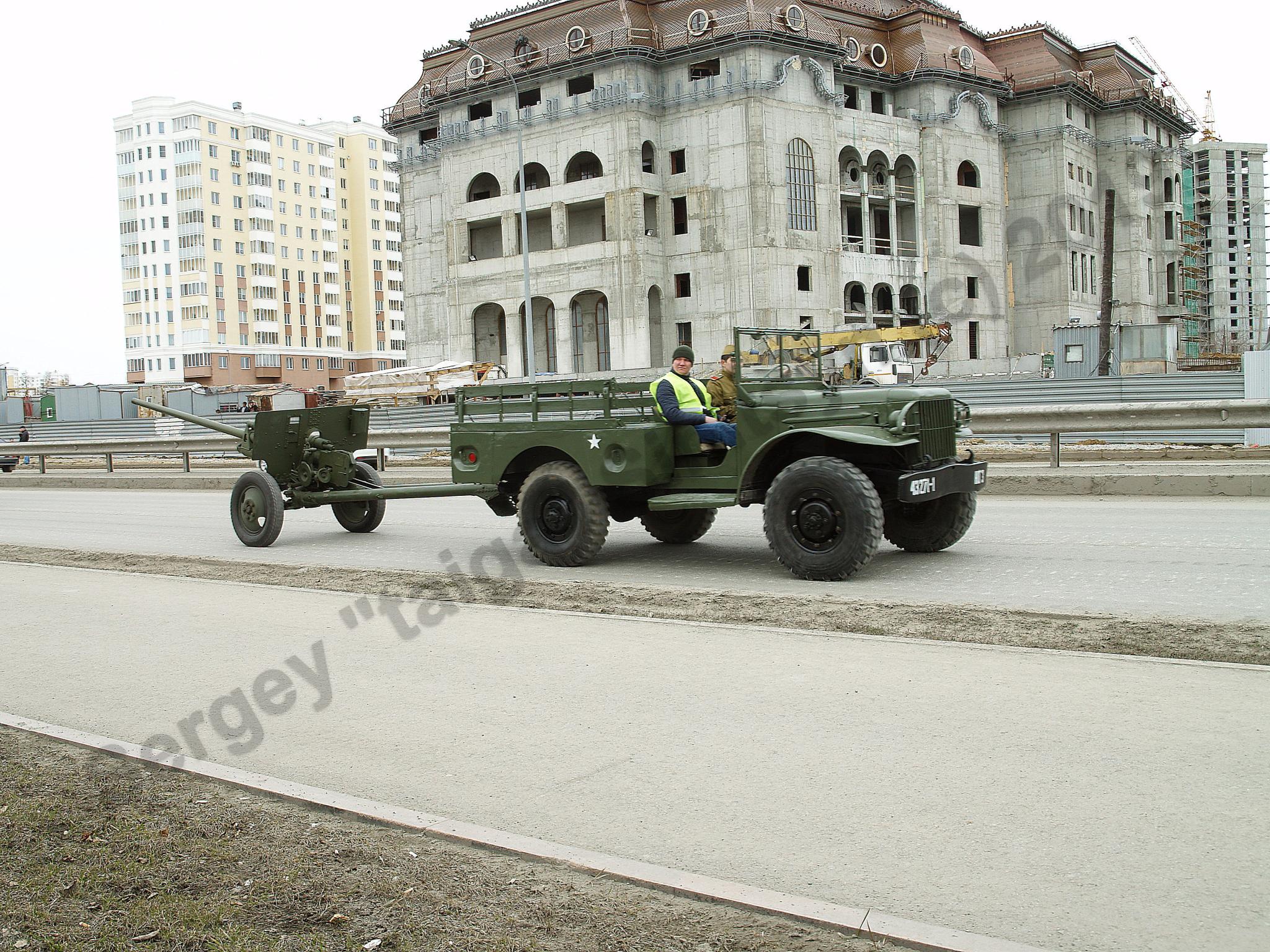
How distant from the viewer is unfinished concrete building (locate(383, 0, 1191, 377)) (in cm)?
6262

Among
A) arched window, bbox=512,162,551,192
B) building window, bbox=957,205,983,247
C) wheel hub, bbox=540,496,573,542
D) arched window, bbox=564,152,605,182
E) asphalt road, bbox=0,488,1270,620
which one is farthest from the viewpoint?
building window, bbox=957,205,983,247

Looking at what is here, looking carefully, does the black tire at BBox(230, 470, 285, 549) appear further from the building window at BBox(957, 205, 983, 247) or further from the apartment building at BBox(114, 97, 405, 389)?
the apartment building at BBox(114, 97, 405, 389)

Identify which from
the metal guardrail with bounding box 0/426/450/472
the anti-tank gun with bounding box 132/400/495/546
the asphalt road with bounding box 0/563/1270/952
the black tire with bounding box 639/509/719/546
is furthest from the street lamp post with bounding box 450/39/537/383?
the asphalt road with bounding box 0/563/1270/952

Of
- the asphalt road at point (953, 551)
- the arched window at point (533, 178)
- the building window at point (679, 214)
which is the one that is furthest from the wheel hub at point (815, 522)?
the arched window at point (533, 178)

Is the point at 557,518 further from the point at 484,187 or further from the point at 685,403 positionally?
the point at 484,187

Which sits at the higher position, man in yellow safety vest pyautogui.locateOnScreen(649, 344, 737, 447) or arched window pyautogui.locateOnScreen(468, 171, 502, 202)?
arched window pyautogui.locateOnScreen(468, 171, 502, 202)

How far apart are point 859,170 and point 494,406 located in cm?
6127

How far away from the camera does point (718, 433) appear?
10594mm

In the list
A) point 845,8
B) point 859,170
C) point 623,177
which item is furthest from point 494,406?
point 845,8

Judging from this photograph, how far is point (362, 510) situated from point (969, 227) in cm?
6739

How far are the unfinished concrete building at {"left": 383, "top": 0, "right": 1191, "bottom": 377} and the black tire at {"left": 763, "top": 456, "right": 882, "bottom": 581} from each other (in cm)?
5263

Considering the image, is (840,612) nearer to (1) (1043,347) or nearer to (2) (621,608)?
(2) (621,608)

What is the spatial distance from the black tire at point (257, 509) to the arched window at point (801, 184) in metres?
52.4

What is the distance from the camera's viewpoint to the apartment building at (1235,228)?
508 feet
